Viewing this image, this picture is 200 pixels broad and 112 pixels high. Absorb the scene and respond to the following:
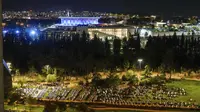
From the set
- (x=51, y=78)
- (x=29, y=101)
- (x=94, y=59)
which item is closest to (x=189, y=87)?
(x=51, y=78)

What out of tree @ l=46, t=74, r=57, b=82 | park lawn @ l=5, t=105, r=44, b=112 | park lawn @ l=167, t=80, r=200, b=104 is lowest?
park lawn @ l=167, t=80, r=200, b=104

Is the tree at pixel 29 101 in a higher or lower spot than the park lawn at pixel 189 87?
higher

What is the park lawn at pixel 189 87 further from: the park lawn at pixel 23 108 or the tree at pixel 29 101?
the tree at pixel 29 101

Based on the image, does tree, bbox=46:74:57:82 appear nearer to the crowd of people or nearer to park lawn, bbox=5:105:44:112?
the crowd of people

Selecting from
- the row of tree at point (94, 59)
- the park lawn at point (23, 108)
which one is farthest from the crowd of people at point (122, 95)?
the row of tree at point (94, 59)

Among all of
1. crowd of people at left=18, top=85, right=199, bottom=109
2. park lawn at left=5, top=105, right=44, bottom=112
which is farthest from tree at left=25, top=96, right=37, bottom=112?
crowd of people at left=18, top=85, right=199, bottom=109

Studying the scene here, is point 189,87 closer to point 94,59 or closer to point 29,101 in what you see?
point 94,59

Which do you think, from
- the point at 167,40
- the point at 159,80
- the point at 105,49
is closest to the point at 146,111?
the point at 159,80

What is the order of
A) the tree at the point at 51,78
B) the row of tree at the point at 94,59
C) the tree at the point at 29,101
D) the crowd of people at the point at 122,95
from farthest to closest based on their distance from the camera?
the row of tree at the point at 94,59 → the tree at the point at 51,78 → the crowd of people at the point at 122,95 → the tree at the point at 29,101

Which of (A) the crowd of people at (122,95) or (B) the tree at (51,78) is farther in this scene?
(B) the tree at (51,78)
